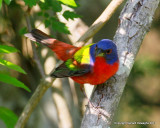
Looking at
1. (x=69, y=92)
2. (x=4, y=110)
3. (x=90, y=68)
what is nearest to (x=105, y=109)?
(x=90, y=68)

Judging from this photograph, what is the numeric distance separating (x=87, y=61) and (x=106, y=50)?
341mm

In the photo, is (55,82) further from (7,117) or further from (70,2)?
(70,2)

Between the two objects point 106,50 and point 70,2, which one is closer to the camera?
point 70,2

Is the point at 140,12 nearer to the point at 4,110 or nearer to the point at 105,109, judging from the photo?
the point at 105,109

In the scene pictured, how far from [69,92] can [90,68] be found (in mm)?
2047

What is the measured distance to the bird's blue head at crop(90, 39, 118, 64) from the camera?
3.03 metres

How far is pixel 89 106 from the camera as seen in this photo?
2771 millimetres

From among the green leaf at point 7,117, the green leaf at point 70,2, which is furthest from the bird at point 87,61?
the green leaf at point 7,117

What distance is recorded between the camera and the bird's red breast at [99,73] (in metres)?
3.05

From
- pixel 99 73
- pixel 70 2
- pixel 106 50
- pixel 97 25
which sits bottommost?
pixel 99 73

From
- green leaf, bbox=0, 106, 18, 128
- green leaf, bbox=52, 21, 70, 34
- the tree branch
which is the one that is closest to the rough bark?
the tree branch

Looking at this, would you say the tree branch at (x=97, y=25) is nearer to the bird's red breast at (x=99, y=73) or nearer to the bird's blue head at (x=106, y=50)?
the bird's blue head at (x=106, y=50)

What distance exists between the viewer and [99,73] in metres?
3.20

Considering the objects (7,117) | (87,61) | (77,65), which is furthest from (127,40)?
(7,117)
